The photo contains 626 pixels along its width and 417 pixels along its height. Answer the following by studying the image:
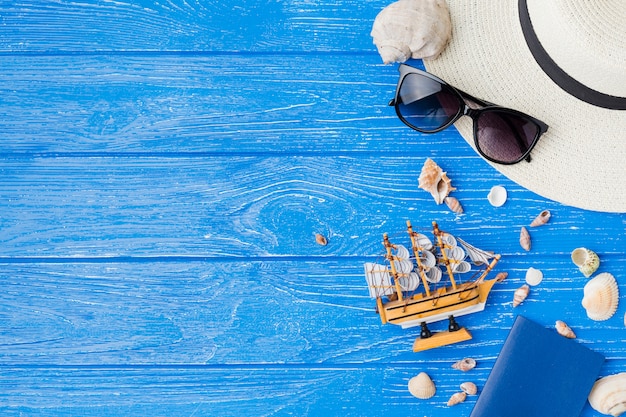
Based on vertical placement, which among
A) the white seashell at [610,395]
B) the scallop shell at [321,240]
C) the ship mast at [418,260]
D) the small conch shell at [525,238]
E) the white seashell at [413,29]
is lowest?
the white seashell at [610,395]

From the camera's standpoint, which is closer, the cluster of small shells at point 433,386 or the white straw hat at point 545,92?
the white straw hat at point 545,92

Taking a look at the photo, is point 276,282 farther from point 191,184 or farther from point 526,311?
point 526,311

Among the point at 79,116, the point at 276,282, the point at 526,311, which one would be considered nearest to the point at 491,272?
the point at 526,311

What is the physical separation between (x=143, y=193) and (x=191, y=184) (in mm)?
69

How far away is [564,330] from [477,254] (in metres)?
0.16

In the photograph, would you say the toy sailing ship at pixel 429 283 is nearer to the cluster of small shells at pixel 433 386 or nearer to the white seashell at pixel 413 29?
the cluster of small shells at pixel 433 386

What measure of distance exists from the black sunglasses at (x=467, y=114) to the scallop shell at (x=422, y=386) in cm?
31

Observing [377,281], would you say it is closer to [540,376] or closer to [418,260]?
[418,260]

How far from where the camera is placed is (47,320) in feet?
2.66

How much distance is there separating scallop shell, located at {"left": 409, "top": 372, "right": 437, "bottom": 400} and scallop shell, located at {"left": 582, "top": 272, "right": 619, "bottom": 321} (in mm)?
236

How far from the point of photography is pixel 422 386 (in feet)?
2.58

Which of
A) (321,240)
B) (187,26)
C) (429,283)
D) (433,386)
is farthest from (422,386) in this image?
(187,26)

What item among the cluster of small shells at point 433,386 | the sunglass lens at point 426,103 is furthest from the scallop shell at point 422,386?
the sunglass lens at point 426,103

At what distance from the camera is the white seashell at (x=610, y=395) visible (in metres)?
0.76
